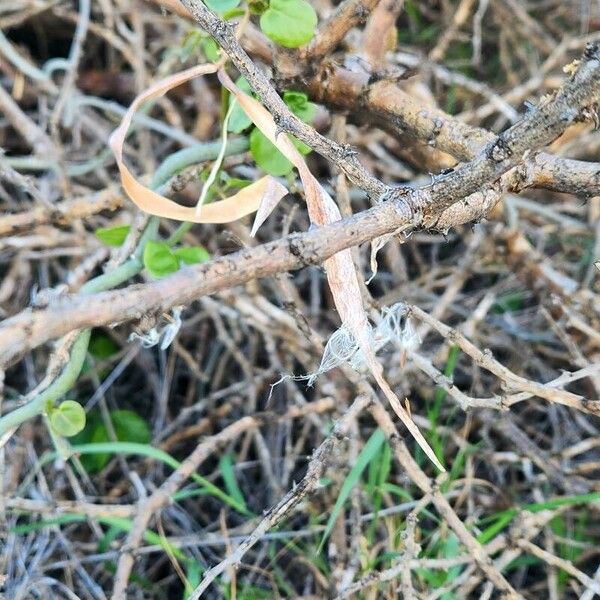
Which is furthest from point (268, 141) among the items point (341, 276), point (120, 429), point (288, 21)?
point (120, 429)

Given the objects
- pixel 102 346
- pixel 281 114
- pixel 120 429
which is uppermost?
pixel 281 114

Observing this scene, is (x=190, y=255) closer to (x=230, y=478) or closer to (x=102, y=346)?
(x=230, y=478)

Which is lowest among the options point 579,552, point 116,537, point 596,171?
Result: point 579,552

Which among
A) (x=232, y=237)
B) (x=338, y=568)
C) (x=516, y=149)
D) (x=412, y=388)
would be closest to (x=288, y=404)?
(x=412, y=388)

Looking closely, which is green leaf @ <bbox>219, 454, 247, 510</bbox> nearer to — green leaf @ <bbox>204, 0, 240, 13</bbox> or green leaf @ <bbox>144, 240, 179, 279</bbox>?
green leaf @ <bbox>144, 240, 179, 279</bbox>

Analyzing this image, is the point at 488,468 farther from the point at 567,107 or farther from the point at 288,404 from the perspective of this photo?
the point at 567,107

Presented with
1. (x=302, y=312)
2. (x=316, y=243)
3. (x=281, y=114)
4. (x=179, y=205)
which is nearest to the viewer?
(x=316, y=243)

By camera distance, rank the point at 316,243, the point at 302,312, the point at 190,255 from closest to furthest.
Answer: the point at 316,243 < the point at 190,255 < the point at 302,312
